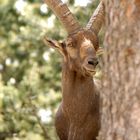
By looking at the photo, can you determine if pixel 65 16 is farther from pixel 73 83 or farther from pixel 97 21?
pixel 73 83

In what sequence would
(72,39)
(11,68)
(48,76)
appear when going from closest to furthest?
1. (72,39)
2. (48,76)
3. (11,68)

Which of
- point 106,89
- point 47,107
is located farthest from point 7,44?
point 106,89

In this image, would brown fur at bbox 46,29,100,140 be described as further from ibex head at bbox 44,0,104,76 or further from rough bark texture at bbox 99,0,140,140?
rough bark texture at bbox 99,0,140,140

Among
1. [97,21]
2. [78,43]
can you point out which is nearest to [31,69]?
[97,21]

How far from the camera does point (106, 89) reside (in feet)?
17.4

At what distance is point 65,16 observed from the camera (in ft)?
29.0

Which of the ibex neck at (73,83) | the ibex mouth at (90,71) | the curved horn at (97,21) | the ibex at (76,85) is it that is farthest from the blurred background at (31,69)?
the ibex mouth at (90,71)

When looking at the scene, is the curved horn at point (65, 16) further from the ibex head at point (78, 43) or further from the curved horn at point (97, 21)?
the curved horn at point (97, 21)

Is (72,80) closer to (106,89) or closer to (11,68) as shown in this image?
(106,89)

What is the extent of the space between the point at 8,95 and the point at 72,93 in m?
6.52

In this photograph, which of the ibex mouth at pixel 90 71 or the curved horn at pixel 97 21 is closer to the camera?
the ibex mouth at pixel 90 71

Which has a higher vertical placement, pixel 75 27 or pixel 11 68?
pixel 11 68

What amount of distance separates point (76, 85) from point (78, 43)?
645 millimetres

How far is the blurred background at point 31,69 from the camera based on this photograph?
14.9m
